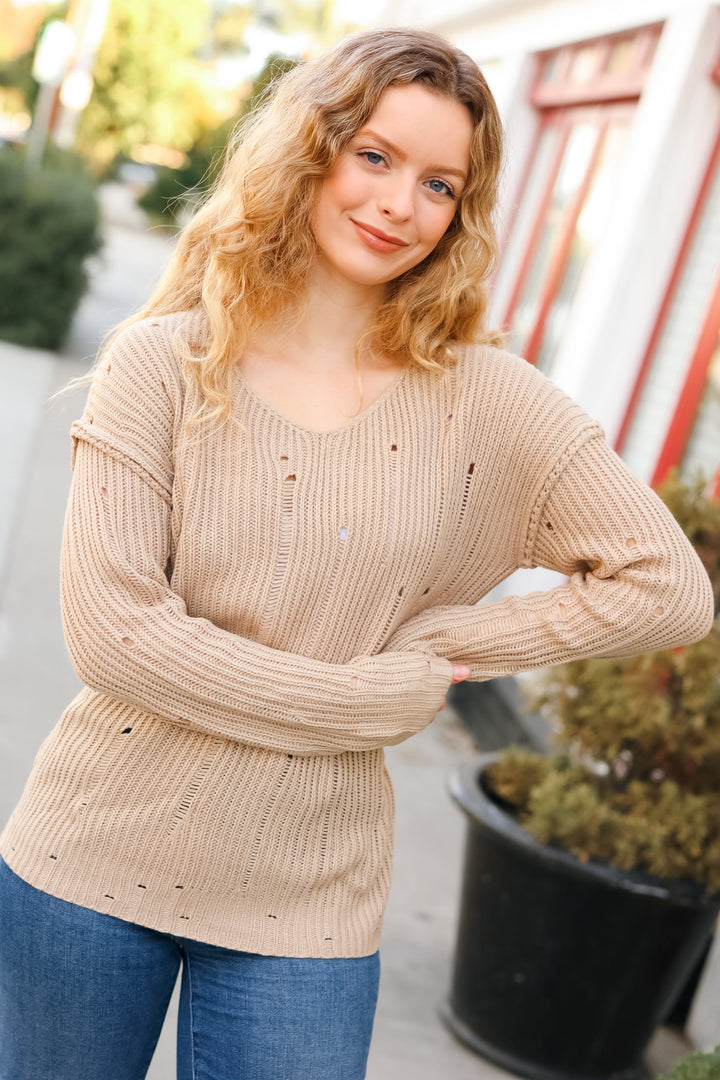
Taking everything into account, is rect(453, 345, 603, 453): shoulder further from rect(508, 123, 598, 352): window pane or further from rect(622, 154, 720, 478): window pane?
rect(508, 123, 598, 352): window pane

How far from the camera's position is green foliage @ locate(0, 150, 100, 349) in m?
12.4

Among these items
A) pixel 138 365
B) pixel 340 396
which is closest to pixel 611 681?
pixel 340 396

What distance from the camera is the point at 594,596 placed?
2.04m

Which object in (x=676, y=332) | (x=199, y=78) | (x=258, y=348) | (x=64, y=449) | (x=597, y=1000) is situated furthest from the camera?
(x=199, y=78)

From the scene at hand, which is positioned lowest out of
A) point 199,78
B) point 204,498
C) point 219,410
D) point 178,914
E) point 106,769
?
point 178,914

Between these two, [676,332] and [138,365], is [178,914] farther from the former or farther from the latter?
[676,332]

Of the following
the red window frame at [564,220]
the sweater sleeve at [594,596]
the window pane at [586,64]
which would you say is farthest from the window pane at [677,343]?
the sweater sleeve at [594,596]

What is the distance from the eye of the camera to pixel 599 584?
2.05 m

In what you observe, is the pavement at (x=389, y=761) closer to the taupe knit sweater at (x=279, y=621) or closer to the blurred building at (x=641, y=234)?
the taupe knit sweater at (x=279, y=621)

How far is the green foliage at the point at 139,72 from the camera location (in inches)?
1171

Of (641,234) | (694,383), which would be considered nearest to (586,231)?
(641,234)

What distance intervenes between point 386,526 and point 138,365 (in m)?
0.45

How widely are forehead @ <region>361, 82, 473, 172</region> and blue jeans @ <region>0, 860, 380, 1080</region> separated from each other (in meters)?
1.24

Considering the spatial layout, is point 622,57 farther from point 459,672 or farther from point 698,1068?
point 698,1068
